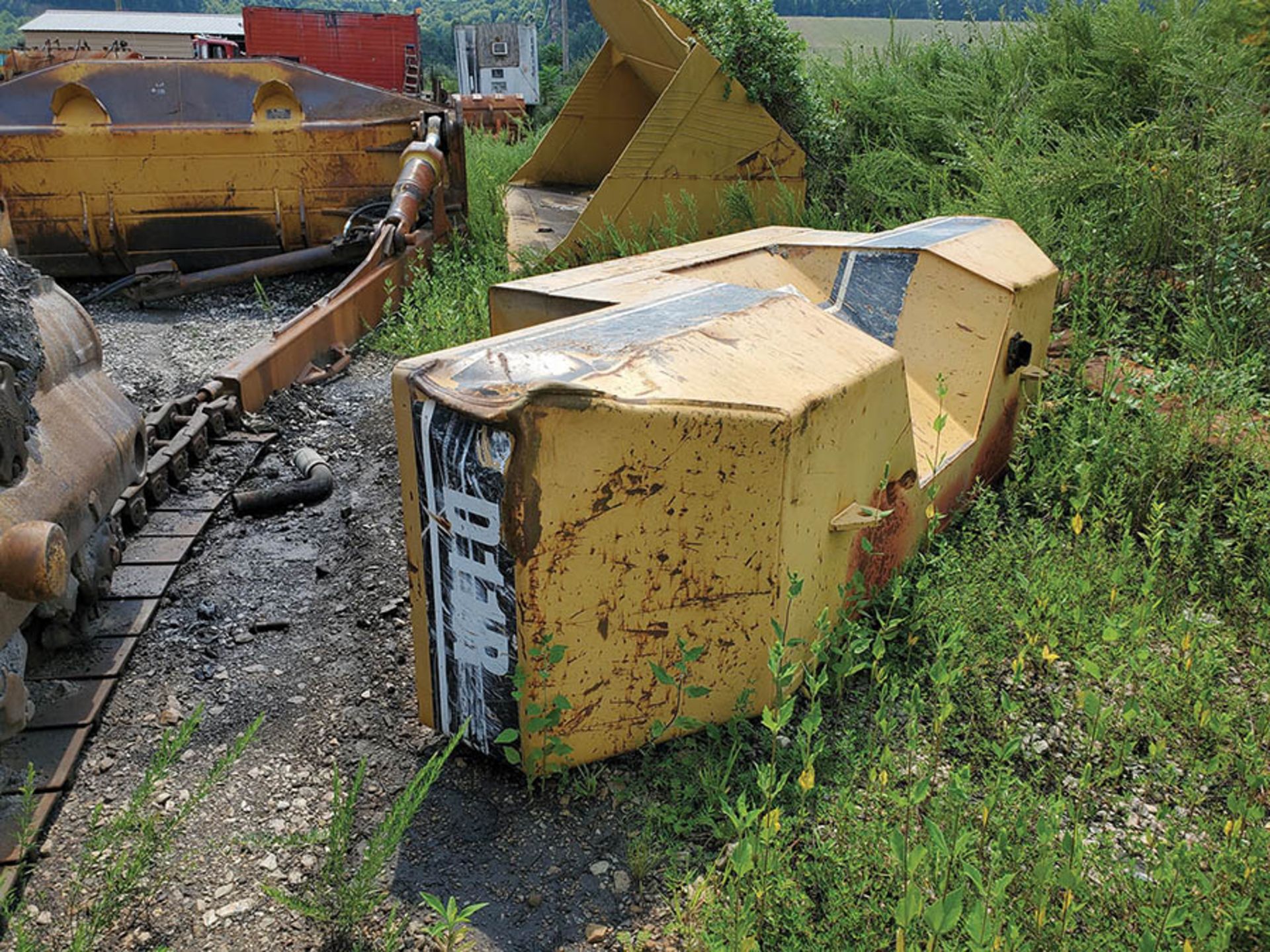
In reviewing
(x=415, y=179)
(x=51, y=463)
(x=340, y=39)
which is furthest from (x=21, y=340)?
(x=340, y=39)

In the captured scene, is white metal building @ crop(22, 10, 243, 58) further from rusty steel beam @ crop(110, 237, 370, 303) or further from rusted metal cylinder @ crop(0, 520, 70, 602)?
rusted metal cylinder @ crop(0, 520, 70, 602)

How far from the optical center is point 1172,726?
2.86 meters

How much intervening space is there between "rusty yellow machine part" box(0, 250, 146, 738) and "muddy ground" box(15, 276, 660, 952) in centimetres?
32

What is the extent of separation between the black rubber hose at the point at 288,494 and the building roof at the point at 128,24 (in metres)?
Result: 37.1

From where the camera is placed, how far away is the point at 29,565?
8.03ft

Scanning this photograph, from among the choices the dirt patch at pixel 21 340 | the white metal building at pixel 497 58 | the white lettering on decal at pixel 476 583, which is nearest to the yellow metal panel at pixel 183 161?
the dirt patch at pixel 21 340

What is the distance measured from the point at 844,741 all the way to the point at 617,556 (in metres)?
0.82

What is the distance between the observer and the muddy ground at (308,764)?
2.31 m

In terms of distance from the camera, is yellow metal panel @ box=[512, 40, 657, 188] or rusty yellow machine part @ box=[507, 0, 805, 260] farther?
yellow metal panel @ box=[512, 40, 657, 188]

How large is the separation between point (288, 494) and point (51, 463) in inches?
59.1

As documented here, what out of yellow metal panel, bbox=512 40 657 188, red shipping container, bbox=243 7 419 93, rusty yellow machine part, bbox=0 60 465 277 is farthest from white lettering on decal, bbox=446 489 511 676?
red shipping container, bbox=243 7 419 93

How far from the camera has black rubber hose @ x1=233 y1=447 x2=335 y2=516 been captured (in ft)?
14.7

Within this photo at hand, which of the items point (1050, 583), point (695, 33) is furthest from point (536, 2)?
point (1050, 583)

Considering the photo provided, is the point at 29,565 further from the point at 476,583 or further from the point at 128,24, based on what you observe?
the point at 128,24
